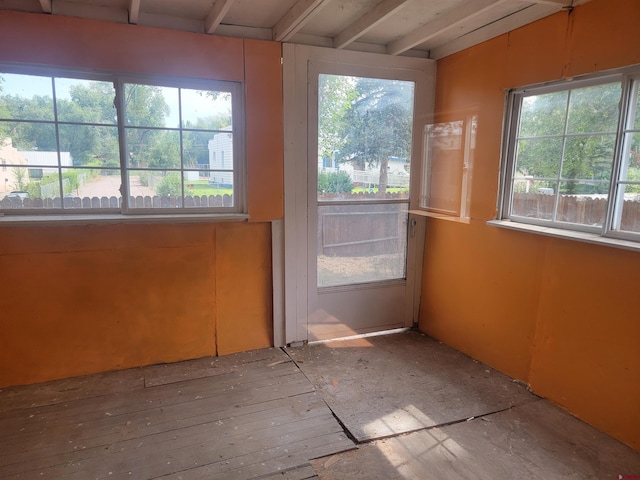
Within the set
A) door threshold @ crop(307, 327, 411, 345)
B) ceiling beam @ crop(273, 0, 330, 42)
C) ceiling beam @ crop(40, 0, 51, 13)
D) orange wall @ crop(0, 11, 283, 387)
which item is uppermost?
ceiling beam @ crop(273, 0, 330, 42)

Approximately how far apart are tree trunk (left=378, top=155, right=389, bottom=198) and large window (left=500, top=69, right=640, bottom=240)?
99 centimetres

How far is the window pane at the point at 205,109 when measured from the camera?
2.90 m

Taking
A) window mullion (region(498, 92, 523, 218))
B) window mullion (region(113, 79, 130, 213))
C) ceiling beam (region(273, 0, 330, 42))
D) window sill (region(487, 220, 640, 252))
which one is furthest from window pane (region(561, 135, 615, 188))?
window mullion (region(113, 79, 130, 213))

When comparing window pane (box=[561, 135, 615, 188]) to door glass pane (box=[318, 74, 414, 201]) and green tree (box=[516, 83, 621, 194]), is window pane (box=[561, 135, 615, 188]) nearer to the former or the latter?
green tree (box=[516, 83, 621, 194])

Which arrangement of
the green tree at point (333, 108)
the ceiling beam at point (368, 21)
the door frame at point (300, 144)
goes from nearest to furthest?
1. the ceiling beam at point (368, 21)
2. the door frame at point (300, 144)
3. the green tree at point (333, 108)

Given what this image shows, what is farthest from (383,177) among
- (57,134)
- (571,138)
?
(57,134)

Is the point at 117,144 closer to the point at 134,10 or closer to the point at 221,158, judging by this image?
the point at 221,158

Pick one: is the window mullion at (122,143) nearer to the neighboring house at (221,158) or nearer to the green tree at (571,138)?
the neighboring house at (221,158)

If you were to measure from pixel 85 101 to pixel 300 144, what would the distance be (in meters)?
1.52

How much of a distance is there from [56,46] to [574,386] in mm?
3890

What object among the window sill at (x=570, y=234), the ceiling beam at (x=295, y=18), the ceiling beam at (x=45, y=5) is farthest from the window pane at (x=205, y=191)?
the window sill at (x=570, y=234)

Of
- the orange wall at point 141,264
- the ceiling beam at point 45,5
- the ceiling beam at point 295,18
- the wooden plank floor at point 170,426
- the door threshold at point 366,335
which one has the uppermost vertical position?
the ceiling beam at point 295,18

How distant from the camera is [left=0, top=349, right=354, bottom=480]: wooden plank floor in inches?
80.4

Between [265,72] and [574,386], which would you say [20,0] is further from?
[574,386]
